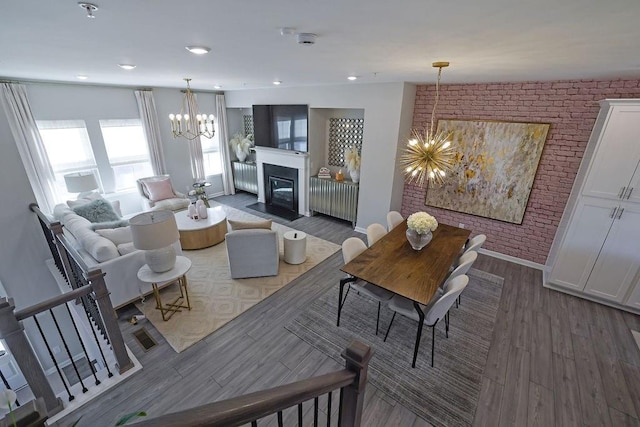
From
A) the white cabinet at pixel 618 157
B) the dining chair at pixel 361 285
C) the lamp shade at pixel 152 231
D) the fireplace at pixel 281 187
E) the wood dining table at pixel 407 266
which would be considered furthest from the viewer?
the fireplace at pixel 281 187

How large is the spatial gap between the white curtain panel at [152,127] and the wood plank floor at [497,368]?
13.2 feet

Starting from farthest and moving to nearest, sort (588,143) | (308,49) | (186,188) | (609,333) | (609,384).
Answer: (186,188) < (588,143) < (609,333) < (609,384) < (308,49)

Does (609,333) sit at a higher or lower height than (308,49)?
lower

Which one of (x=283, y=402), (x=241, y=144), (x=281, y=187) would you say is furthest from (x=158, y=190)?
(x=283, y=402)

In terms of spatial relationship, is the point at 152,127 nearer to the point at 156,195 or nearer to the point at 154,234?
the point at 156,195

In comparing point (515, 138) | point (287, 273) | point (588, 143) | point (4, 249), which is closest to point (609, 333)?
point (588, 143)

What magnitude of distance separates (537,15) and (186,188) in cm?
742

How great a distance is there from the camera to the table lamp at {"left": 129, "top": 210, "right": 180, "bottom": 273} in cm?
264

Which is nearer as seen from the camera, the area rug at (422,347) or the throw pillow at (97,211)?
the area rug at (422,347)

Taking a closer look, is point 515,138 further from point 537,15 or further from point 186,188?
point 186,188

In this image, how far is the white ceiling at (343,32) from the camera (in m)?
1.26

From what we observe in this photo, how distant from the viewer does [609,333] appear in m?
3.15

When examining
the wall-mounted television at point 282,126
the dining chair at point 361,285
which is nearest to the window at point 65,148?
the wall-mounted television at point 282,126

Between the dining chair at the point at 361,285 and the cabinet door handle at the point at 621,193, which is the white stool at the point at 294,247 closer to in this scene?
the dining chair at the point at 361,285
